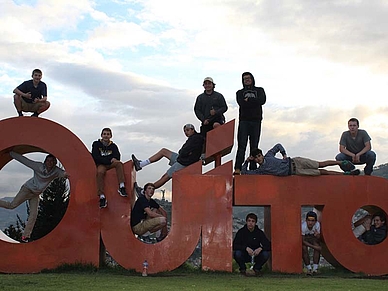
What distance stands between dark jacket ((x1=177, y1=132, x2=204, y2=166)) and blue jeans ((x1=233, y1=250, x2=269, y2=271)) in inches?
79.7

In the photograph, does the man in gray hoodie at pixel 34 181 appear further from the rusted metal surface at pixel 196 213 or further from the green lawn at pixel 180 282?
the green lawn at pixel 180 282

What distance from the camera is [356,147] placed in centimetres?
1123

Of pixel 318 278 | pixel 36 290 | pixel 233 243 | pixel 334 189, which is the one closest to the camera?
pixel 36 290

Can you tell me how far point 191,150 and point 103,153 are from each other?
5.61 feet

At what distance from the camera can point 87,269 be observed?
32.9 feet

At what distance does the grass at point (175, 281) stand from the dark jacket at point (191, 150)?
6.89 ft

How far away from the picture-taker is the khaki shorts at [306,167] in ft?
35.2

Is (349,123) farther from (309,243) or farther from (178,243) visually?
(178,243)

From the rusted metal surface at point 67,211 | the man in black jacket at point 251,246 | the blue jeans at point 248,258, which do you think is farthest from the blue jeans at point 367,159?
the rusted metal surface at point 67,211

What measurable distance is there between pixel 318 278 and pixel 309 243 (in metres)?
1.14

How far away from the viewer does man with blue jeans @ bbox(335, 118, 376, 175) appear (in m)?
11.1

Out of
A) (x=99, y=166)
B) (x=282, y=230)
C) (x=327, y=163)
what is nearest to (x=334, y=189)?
(x=327, y=163)

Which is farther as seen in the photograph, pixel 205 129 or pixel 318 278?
pixel 205 129

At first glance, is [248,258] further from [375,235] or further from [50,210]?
[50,210]
